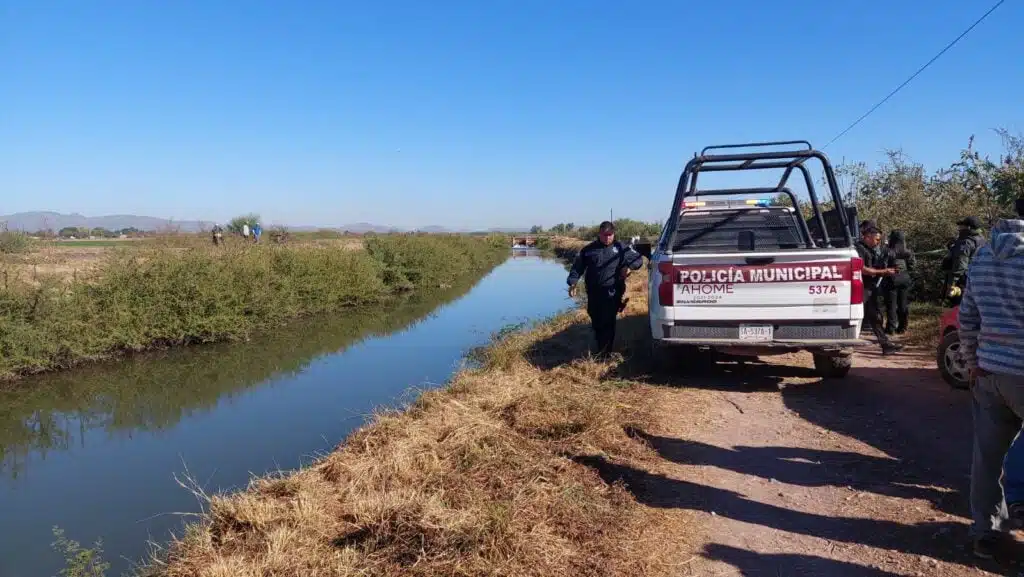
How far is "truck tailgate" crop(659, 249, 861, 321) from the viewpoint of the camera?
236 inches

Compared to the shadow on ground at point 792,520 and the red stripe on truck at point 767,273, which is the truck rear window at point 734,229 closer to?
the red stripe on truck at point 767,273

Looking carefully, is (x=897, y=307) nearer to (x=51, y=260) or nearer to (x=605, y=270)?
(x=605, y=270)

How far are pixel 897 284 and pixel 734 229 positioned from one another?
320 centimetres

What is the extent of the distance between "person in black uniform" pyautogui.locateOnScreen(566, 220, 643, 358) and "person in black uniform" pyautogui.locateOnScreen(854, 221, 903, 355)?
3.19 metres

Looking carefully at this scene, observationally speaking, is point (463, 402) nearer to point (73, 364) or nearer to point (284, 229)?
point (73, 364)

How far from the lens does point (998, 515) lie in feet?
10.3

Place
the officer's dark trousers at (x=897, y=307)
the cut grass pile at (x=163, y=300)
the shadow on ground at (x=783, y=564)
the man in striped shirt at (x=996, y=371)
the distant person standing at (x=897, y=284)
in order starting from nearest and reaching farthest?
the man in striped shirt at (x=996, y=371), the shadow on ground at (x=783, y=564), the distant person standing at (x=897, y=284), the officer's dark trousers at (x=897, y=307), the cut grass pile at (x=163, y=300)

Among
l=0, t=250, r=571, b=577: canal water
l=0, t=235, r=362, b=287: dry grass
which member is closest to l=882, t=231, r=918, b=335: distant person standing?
l=0, t=250, r=571, b=577: canal water

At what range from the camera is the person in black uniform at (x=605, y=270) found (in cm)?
743

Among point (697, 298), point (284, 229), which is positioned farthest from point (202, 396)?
point (284, 229)

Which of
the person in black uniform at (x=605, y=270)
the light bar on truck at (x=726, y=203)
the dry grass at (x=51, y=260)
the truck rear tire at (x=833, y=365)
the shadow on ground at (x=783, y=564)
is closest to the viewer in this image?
the shadow on ground at (x=783, y=564)

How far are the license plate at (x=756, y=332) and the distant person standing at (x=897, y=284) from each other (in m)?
3.80

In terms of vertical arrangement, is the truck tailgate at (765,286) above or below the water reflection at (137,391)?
above

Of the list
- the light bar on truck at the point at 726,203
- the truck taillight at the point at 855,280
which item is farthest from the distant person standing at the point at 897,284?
the truck taillight at the point at 855,280
